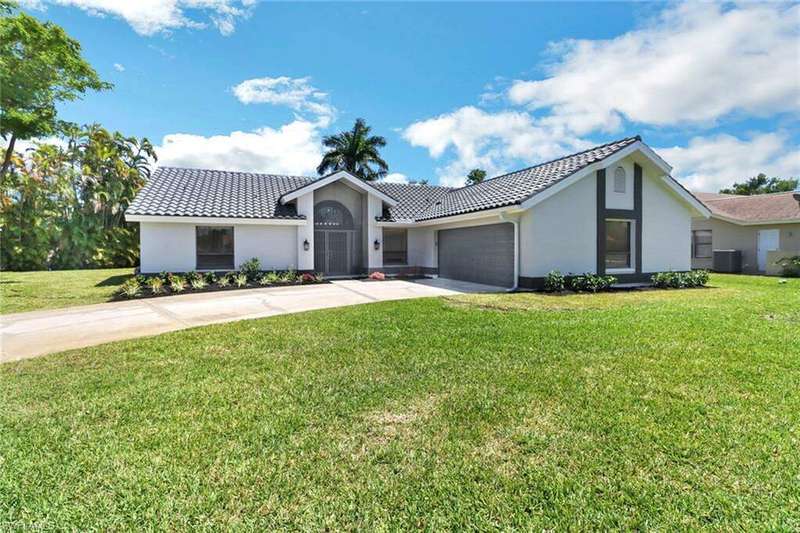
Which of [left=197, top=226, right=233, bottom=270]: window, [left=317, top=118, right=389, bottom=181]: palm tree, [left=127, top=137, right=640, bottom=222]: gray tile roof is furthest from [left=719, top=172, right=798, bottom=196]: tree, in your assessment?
[left=197, top=226, right=233, bottom=270]: window

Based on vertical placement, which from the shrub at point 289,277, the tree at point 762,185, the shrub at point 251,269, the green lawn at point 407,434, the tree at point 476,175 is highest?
the tree at point 762,185

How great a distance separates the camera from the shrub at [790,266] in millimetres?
19469

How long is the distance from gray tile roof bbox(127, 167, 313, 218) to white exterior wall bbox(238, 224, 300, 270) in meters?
0.72

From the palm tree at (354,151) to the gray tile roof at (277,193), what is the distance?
15.4 metres

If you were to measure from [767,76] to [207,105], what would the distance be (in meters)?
23.1

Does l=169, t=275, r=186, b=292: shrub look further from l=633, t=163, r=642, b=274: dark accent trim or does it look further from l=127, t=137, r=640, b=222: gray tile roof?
l=633, t=163, r=642, b=274: dark accent trim

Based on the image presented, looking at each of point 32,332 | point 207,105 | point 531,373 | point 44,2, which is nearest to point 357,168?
point 207,105

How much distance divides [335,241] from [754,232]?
80.4 feet

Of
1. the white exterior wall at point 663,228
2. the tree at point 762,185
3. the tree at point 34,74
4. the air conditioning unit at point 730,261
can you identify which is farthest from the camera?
the tree at point 762,185

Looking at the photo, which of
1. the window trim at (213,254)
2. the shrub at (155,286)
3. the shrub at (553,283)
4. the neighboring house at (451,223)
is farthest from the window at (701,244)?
the shrub at (155,286)

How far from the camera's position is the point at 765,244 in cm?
2270

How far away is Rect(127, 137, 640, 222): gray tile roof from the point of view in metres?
15.1

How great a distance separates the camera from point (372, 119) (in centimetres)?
3791

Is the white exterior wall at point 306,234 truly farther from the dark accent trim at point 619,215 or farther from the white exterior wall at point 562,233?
the dark accent trim at point 619,215
